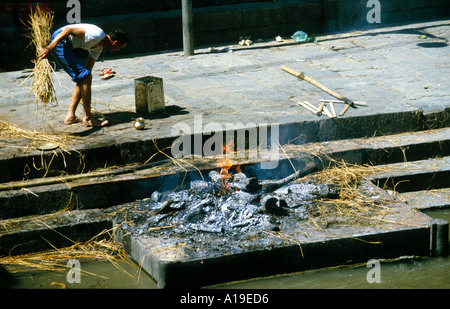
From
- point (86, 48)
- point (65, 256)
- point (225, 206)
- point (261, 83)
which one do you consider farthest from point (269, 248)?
point (261, 83)

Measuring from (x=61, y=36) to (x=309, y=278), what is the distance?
3.78 metres

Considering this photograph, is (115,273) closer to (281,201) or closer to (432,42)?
(281,201)

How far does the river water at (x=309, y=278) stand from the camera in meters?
5.21

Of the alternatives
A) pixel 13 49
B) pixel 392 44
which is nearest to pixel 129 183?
pixel 13 49

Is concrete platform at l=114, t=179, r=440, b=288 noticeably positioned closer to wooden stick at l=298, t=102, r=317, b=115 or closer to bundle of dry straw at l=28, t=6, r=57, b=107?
wooden stick at l=298, t=102, r=317, b=115

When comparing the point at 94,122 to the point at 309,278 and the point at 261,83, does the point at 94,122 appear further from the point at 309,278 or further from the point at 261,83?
the point at 309,278

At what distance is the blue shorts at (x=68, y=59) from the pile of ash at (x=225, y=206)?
1.80 meters

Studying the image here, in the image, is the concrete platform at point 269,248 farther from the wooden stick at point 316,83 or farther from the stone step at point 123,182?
the wooden stick at point 316,83

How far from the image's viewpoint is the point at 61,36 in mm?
6758

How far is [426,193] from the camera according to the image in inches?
268

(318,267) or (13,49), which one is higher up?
(13,49)

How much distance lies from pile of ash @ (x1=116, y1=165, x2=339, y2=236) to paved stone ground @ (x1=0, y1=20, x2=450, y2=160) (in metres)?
0.89

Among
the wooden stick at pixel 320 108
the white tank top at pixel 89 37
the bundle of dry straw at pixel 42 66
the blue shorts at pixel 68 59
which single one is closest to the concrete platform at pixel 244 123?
the wooden stick at pixel 320 108

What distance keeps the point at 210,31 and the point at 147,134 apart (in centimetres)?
488
